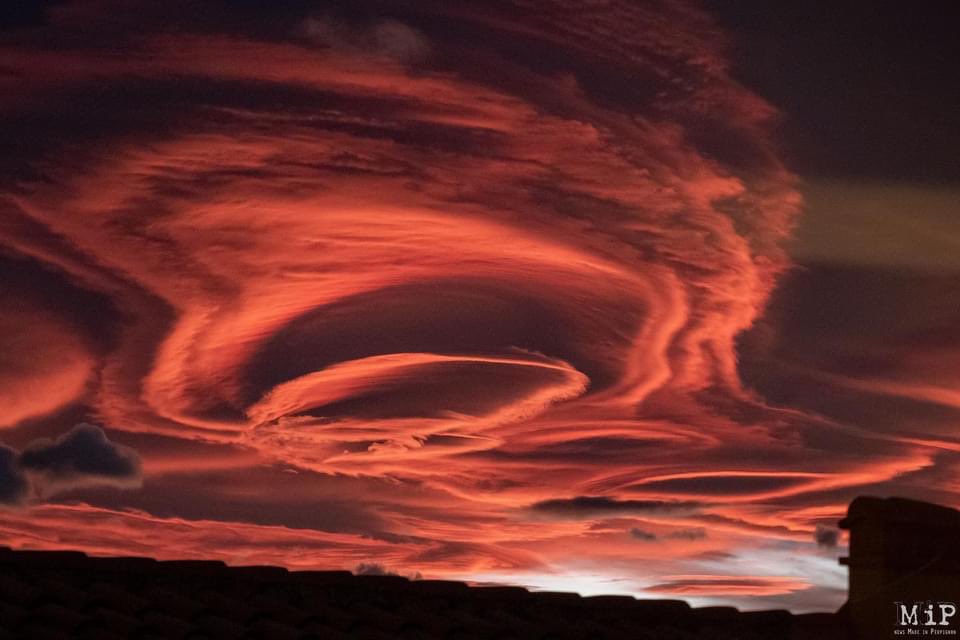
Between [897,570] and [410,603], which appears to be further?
[897,570]

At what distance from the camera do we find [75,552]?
1044 centimetres

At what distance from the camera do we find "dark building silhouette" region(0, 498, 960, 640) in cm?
963

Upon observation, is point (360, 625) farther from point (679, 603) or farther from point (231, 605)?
point (679, 603)

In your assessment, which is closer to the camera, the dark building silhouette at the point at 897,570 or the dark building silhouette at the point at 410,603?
the dark building silhouette at the point at 410,603

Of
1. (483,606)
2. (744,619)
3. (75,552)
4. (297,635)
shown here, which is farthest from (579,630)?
(75,552)

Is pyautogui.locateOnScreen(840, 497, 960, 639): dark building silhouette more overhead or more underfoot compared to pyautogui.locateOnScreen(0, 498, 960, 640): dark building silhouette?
more overhead

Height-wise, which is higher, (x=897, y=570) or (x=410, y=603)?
(x=897, y=570)

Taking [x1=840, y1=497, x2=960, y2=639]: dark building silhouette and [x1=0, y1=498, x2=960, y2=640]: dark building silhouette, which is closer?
[x1=0, y1=498, x2=960, y2=640]: dark building silhouette

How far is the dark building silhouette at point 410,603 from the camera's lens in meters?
9.63

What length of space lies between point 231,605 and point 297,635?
0.87 m

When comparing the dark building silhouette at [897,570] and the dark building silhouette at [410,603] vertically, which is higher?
the dark building silhouette at [897,570]

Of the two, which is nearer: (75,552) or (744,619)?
(75,552)

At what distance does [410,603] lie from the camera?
11.2 m

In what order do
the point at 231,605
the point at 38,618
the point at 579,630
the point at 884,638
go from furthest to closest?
the point at 884,638 < the point at 579,630 < the point at 231,605 < the point at 38,618
